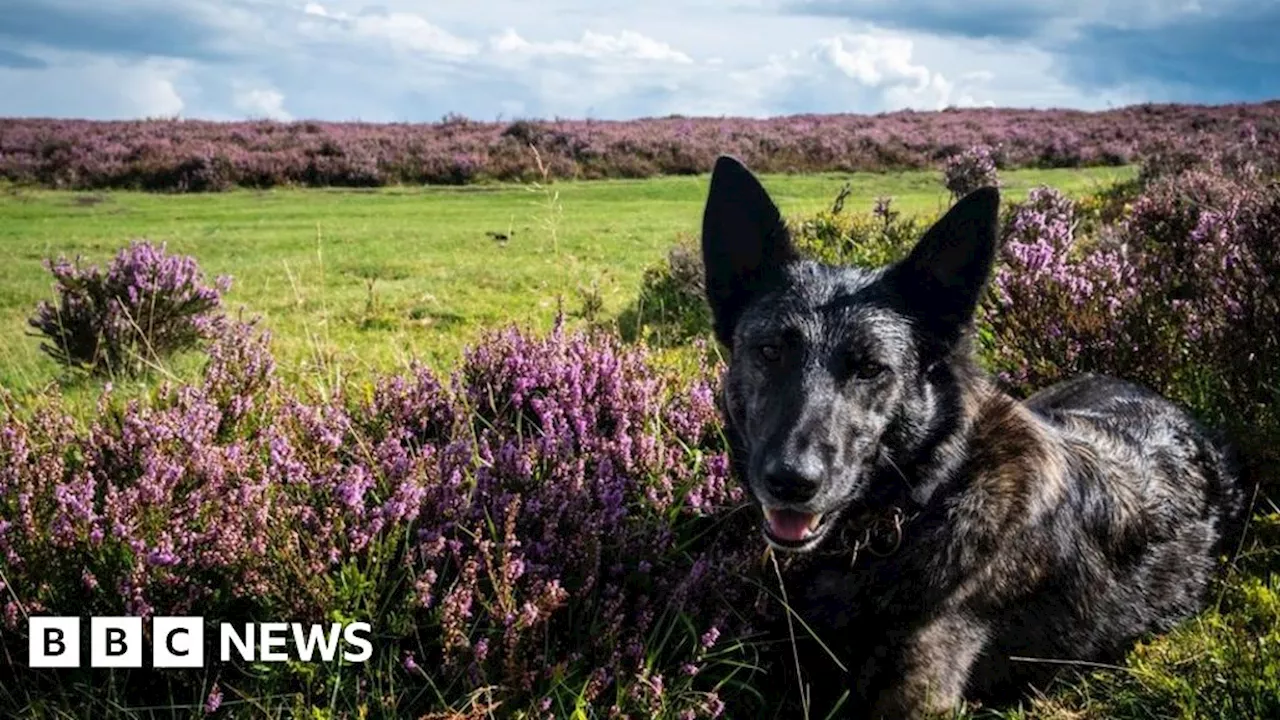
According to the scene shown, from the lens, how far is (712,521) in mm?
4258

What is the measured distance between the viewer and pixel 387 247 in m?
16.6

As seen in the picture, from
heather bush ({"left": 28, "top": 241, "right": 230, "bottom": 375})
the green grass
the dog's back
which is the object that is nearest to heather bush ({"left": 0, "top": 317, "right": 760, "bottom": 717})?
the dog's back

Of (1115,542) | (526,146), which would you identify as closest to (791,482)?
(1115,542)

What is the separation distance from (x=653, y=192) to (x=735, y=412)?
76.4 feet

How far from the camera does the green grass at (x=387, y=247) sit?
31.8 ft

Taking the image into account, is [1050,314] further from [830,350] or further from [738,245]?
[830,350]

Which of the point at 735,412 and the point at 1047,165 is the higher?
the point at 1047,165

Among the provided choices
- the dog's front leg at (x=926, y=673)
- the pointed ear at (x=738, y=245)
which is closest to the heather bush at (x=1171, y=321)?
the dog's front leg at (x=926, y=673)

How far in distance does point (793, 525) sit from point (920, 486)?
59 cm

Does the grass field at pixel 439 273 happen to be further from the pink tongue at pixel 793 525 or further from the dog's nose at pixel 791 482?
the dog's nose at pixel 791 482

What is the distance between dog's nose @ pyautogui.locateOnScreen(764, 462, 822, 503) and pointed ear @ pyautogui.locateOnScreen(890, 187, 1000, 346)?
39.1 inches

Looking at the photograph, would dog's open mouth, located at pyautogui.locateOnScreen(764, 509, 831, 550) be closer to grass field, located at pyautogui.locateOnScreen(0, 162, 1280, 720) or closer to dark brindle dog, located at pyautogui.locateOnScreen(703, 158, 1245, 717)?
dark brindle dog, located at pyautogui.locateOnScreen(703, 158, 1245, 717)

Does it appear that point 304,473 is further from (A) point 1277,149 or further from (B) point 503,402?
(A) point 1277,149

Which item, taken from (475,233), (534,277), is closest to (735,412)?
(534,277)
